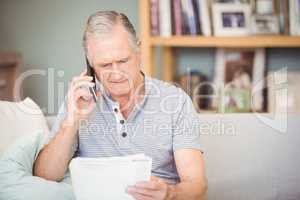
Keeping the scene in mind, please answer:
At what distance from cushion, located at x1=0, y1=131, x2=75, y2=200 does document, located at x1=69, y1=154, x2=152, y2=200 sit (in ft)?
0.29

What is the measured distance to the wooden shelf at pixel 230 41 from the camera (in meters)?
1.79

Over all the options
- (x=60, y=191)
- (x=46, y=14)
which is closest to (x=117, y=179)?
(x=60, y=191)

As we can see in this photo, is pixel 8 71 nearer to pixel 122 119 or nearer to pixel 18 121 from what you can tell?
pixel 18 121

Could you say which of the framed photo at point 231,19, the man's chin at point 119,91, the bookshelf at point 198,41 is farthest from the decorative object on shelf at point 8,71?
the man's chin at point 119,91

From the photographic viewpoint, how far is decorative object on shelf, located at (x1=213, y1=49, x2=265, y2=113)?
A: 1923 millimetres

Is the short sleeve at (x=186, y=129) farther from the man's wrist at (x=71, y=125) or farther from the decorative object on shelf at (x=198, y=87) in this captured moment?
the decorative object on shelf at (x=198, y=87)

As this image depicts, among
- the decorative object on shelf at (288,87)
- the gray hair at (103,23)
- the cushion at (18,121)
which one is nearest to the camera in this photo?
the gray hair at (103,23)

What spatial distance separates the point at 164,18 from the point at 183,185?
0.92 m

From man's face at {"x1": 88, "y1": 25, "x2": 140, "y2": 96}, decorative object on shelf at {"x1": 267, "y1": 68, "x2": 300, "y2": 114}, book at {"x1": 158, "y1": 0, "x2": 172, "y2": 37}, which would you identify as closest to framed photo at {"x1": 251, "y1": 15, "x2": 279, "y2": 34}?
decorative object on shelf at {"x1": 267, "y1": 68, "x2": 300, "y2": 114}

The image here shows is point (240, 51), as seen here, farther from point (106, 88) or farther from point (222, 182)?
point (106, 88)

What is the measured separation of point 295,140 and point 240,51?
815 mm

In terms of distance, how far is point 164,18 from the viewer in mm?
1790

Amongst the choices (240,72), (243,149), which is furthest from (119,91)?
(240,72)

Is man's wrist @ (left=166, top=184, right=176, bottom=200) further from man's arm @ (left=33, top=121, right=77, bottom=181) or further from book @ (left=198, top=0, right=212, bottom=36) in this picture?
book @ (left=198, top=0, right=212, bottom=36)
